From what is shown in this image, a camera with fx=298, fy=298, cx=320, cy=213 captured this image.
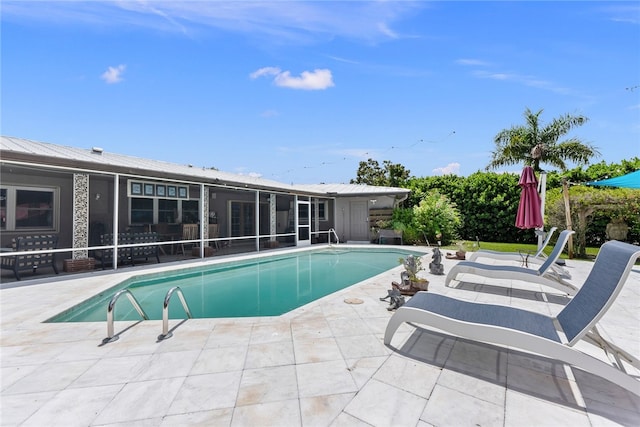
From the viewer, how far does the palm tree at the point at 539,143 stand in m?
15.1

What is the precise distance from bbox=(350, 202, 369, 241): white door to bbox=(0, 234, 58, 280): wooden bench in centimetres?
1328

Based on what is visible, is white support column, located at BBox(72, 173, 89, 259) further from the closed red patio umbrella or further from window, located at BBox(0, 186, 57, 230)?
the closed red patio umbrella

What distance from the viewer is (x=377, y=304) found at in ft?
17.1

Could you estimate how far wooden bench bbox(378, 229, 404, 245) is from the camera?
52.4 feet

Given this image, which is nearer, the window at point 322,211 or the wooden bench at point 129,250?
the wooden bench at point 129,250

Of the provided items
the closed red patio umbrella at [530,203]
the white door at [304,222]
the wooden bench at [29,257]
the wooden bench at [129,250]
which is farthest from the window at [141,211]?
the closed red patio umbrella at [530,203]

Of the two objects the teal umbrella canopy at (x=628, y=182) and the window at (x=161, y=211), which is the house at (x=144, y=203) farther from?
the teal umbrella canopy at (x=628, y=182)

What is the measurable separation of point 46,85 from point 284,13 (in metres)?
8.63

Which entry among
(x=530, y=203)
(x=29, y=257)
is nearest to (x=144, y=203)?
(x=29, y=257)

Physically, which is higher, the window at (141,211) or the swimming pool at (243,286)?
the window at (141,211)

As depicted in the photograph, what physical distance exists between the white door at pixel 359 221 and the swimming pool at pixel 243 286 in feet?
17.1

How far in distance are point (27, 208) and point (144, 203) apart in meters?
3.65

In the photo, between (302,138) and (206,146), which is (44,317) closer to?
(206,146)

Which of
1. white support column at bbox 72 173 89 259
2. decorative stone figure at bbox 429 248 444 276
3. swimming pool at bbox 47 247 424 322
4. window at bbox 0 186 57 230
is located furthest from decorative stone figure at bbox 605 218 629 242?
window at bbox 0 186 57 230
